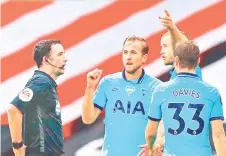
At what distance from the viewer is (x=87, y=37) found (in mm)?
4445

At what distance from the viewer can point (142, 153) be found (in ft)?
10.4

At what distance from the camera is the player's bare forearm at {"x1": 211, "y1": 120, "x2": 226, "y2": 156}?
2.70m

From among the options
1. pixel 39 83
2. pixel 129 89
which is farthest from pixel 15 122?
pixel 129 89

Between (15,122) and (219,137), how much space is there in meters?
1.23

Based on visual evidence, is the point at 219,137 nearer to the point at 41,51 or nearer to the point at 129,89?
the point at 129,89

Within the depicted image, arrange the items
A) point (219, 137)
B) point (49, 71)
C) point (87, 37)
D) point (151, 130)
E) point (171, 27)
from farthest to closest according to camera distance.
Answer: point (87, 37), point (49, 71), point (171, 27), point (151, 130), point (219, 137)

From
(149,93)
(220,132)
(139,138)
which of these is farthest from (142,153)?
(220,132)

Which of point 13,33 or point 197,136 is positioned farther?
point 13,33

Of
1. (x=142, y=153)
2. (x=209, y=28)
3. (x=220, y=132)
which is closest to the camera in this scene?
(x=220, y=132)

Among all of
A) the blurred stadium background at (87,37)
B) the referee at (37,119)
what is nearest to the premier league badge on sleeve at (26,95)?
the referee at (37,119)

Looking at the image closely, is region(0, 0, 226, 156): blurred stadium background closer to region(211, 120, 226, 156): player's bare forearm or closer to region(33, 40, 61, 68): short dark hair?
region(33, 40, 61, 68): short dark hair

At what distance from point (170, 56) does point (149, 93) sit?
269mm

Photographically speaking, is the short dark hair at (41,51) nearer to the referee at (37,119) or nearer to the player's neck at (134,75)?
the referee at (37,119)

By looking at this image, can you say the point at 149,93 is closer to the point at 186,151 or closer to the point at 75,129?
the point at 186,151
